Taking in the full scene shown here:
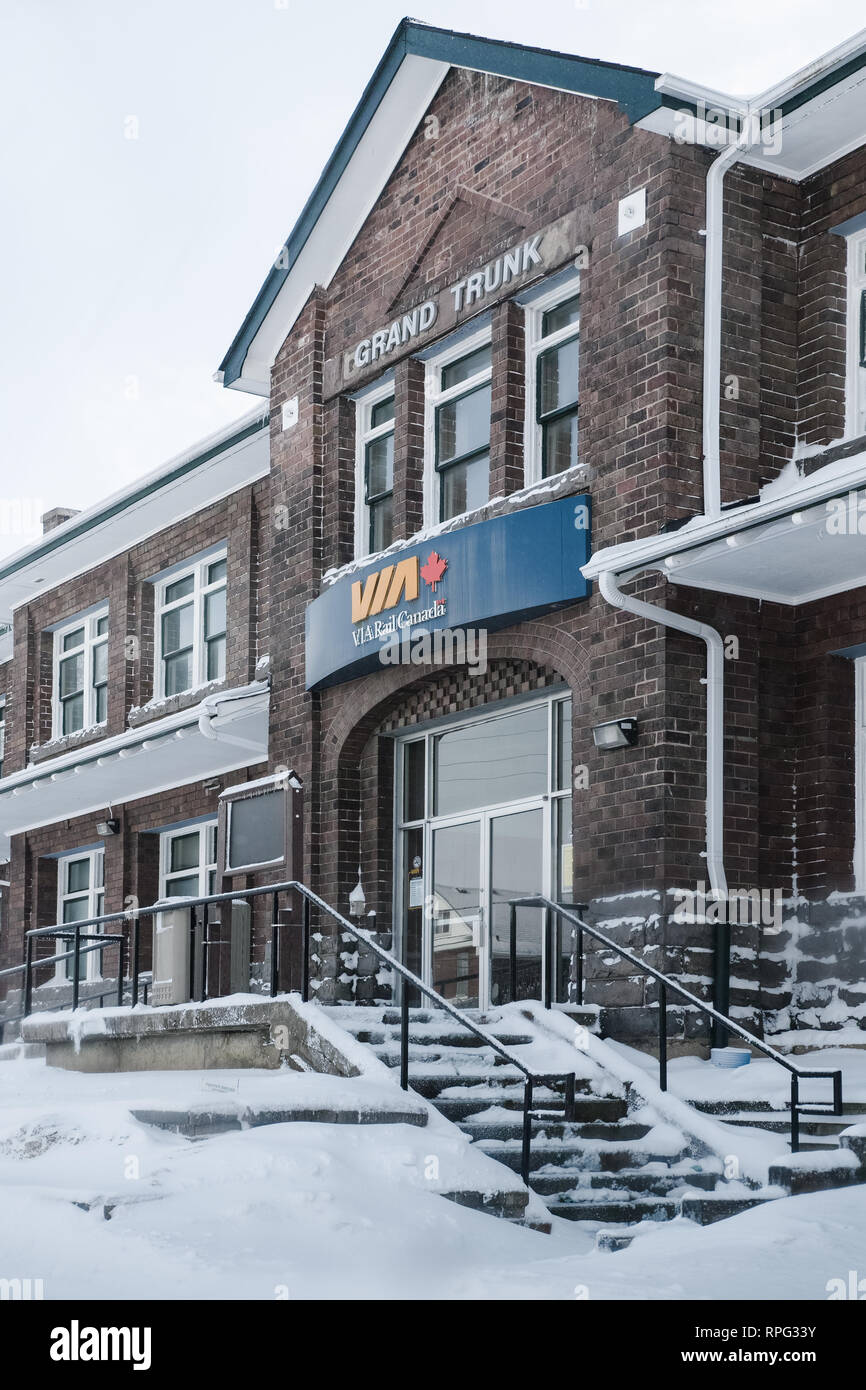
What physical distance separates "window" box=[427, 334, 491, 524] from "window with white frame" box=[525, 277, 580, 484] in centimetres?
63

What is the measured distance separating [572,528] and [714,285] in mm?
2080

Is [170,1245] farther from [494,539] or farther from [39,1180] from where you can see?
[494,539]

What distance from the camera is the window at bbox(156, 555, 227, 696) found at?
69.7 ft

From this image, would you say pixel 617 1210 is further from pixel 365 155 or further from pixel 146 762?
pixel 146 762

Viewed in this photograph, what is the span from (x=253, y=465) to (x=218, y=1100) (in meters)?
11.5

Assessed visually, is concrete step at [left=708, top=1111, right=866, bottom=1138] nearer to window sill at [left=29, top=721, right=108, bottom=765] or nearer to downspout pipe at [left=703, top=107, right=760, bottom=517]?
downspout pipe at [left=703, top=107, right=760, bottom=517]

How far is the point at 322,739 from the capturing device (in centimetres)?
1673

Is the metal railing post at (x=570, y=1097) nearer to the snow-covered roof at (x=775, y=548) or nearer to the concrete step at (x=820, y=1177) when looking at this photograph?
the concrete step at (x=820, y=1177)

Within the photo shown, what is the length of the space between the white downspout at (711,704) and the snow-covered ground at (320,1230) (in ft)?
11.5

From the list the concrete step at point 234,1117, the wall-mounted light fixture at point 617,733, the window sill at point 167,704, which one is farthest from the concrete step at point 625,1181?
the window sill at point 167,704

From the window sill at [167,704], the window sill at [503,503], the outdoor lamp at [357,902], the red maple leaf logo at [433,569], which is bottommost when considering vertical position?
the outdoor lamp at [357,902]

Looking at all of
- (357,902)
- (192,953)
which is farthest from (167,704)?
(192,953)

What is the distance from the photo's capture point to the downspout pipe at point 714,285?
12914 millimetres

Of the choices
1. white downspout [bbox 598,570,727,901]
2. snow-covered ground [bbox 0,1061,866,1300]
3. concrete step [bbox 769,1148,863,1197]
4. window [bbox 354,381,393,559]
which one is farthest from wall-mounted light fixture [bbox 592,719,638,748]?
window [bbox 354,381,393,559]
